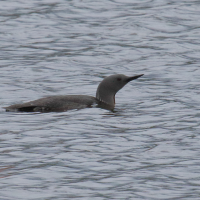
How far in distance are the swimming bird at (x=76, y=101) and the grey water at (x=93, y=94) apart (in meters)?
0.16

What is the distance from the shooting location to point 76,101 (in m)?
10.9

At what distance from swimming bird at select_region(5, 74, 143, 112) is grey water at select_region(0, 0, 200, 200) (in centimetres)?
16

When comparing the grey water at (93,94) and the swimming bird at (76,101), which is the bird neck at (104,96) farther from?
the grey water at (93,94)

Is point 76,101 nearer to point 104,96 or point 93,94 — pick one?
point 104,96

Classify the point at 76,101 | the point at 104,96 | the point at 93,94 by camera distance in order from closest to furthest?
the point at 76,101
the point at 104,96
the point at 93,94

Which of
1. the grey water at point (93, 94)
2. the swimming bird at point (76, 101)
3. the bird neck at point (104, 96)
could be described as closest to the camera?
the grey water at point (93, 94)

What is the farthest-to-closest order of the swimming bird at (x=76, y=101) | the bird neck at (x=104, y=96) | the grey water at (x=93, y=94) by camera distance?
1. the bird neck at (x=104, y=96)
2. the swimming bird at (x=76, y=101)
3. the grey water at (x=93, y=94)

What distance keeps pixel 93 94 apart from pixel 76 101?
5.62ft

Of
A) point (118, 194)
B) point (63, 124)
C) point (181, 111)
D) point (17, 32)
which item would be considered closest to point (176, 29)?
point (17, 32)

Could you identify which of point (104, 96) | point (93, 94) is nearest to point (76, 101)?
point (104, 96)

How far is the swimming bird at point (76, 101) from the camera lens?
34.7 feet

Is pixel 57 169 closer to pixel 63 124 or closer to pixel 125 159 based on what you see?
pixel 125 159

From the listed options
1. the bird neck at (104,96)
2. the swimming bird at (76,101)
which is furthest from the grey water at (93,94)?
the bird neck at (104,96)

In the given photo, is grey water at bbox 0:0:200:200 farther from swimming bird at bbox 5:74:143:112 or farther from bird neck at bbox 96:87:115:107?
bird neck at bbox 96:87:115:107
